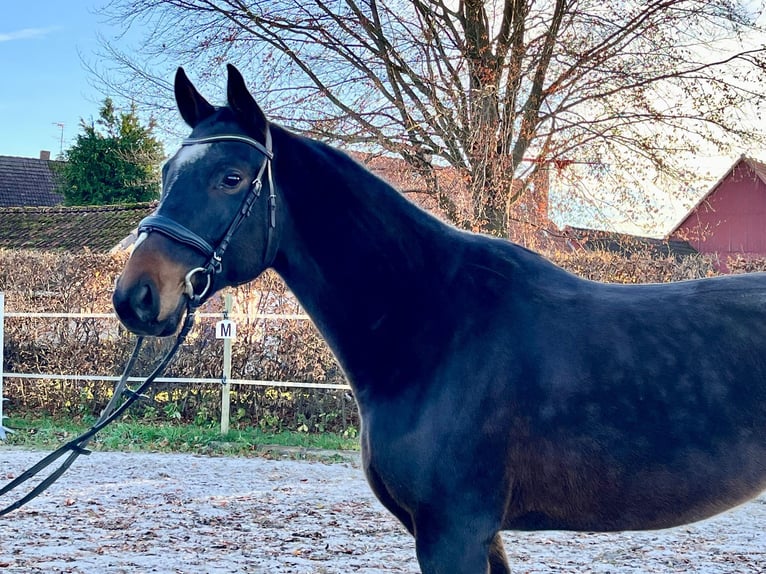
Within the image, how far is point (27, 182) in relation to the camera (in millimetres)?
36250

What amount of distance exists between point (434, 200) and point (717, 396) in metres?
9.28

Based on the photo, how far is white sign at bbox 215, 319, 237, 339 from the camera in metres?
9.40

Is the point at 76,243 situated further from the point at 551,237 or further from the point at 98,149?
the point at 551,237

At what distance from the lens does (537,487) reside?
241 cm

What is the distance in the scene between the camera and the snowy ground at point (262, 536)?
4758 mm

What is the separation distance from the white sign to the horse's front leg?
24.0 feet

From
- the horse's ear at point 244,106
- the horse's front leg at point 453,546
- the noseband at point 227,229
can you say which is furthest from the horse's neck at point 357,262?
the horse's front leg at point 453,546

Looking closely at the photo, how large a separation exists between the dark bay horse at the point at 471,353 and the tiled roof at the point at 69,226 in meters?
16.6

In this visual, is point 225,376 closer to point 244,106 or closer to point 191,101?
point 191,101

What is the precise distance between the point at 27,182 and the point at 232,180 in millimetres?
38090

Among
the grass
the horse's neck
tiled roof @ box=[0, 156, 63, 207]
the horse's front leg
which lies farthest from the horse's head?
tiled roof @ box=[0, 156, 63, 207]

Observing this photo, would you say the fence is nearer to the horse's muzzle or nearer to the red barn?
the horse's muzzle

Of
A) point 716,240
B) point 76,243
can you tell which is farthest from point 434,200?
point 716,240

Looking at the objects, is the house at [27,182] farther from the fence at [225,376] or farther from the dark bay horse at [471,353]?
the dark bay horse at [471,353]
